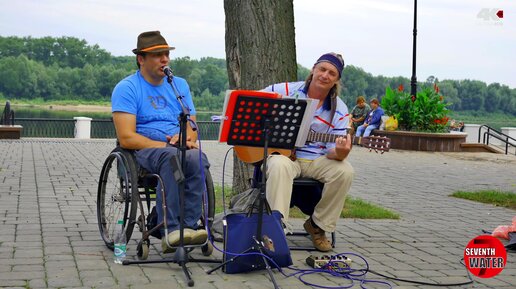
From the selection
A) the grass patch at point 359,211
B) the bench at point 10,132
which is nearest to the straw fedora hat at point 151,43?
the grass patch at point 359,211

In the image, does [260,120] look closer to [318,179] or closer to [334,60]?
[318,179]

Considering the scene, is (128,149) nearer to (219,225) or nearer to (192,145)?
(192,145)

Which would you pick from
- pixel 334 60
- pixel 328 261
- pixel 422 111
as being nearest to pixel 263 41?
pixel 334 60

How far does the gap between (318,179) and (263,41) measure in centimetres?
239

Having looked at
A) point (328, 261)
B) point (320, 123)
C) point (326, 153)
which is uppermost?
point (320, 123)

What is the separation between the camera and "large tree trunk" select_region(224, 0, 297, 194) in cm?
824

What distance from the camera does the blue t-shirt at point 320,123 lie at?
6.39 metres

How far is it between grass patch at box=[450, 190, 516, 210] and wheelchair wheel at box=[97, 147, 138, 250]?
572 cm

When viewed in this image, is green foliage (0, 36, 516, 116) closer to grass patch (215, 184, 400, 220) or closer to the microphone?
grass patch (215, 184, 400, 220)

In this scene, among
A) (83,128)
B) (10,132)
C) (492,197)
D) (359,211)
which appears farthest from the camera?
(83,128)

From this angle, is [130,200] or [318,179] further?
[318,179]

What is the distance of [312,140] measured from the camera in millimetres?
6312

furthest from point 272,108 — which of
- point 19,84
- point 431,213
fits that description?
point 19,84

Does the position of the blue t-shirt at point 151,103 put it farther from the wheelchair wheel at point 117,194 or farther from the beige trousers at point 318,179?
the beige trousers at point 318,179
